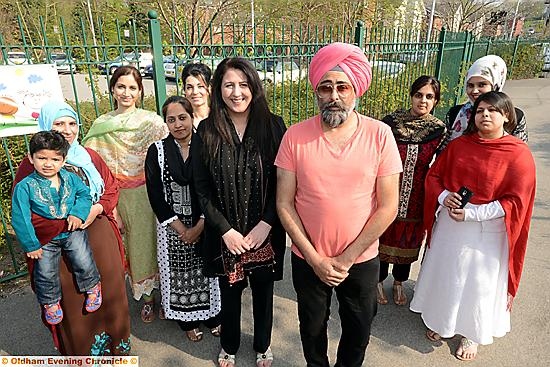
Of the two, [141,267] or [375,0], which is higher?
[375,0]

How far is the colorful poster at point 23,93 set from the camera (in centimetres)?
272

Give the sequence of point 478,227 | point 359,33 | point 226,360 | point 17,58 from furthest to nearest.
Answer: point 359,33 < point 17,58 < point 226,360 < point 478,227

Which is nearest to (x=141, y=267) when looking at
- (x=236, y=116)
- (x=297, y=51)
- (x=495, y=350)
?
(x=236, y=116)

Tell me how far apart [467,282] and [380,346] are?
738mm

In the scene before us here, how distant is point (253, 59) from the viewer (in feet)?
13.6

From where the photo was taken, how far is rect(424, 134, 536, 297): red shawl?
2.15 metres

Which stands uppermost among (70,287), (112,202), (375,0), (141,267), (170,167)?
(375,0)

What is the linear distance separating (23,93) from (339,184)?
95.8 inches

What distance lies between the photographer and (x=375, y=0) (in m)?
11.5

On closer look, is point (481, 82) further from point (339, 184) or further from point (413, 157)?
point (339, 184)

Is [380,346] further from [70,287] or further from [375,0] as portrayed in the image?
[375,0]

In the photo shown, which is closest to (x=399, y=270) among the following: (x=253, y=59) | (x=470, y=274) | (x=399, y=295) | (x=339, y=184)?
(x=399, y=295)

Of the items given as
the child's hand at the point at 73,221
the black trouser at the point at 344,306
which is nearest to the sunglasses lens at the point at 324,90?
the black trouser at the point at 344,306

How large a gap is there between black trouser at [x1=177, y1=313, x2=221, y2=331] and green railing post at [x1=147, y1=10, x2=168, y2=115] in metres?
1.91
